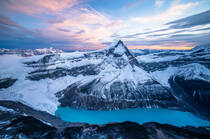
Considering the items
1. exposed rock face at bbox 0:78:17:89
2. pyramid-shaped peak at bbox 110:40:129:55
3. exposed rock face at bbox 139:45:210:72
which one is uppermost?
pyramid-shaped peak at bbox 110:40:129:55

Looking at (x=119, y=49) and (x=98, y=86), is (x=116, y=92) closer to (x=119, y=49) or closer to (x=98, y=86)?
(x=98, y=86)

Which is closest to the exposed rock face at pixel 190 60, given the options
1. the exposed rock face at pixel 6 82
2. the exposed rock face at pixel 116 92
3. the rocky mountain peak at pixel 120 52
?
the rocky mountain peak at pixel 120 52

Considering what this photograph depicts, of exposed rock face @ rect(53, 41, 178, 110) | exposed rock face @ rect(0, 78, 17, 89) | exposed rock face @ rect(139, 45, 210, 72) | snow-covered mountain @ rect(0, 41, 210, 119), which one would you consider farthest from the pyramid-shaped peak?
exposed rock face @ rect(0, 78, 17, 89)

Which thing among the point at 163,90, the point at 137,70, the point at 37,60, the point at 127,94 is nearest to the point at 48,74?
the point at 37,60

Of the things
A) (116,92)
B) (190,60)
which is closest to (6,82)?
(116,92)

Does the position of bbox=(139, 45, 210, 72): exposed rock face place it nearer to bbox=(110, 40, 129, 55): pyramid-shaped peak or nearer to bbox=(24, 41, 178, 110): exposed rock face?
bbox=(110, 40, 129, 55): pyramid-shaped peak

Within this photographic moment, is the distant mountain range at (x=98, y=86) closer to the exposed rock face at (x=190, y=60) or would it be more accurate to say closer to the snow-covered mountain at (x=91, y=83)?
the snow-covered mountain at (x=91, y=83)

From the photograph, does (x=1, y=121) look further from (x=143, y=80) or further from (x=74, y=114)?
(x=143, y=80)

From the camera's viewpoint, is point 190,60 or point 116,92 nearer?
point 116,92
